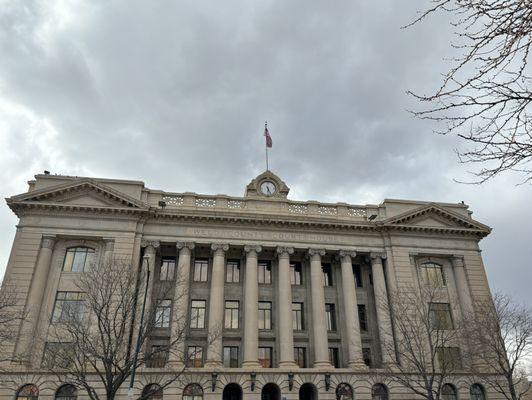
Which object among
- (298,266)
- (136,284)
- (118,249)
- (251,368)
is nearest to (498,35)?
(136,284)

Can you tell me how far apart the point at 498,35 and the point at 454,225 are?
39.4 m

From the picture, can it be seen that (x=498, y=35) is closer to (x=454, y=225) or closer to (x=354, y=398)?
(x=354, y=398)

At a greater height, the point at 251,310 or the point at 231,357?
the point at 251,310

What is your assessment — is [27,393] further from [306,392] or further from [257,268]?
[306,392]

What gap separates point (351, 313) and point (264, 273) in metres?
9.00

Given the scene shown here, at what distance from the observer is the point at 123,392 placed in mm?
31344

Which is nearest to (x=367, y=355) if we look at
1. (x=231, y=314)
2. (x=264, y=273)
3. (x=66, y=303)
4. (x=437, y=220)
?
(x=264, y=273)

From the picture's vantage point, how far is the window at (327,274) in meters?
42.1

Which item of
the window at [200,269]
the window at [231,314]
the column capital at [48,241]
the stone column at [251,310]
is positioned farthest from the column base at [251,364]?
the column capital at [48,241]

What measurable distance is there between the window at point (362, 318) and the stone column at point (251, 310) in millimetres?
10370

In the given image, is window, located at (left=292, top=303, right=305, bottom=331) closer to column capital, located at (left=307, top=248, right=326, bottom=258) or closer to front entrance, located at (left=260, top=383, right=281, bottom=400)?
column capital, located at (left=307, top=248, right=326, bottom=258)

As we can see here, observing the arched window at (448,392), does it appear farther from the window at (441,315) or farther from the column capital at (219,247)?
the column capital at (219,247)

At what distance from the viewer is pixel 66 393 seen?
103 ft

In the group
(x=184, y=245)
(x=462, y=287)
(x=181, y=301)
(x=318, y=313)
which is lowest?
(x=318, y=313)
